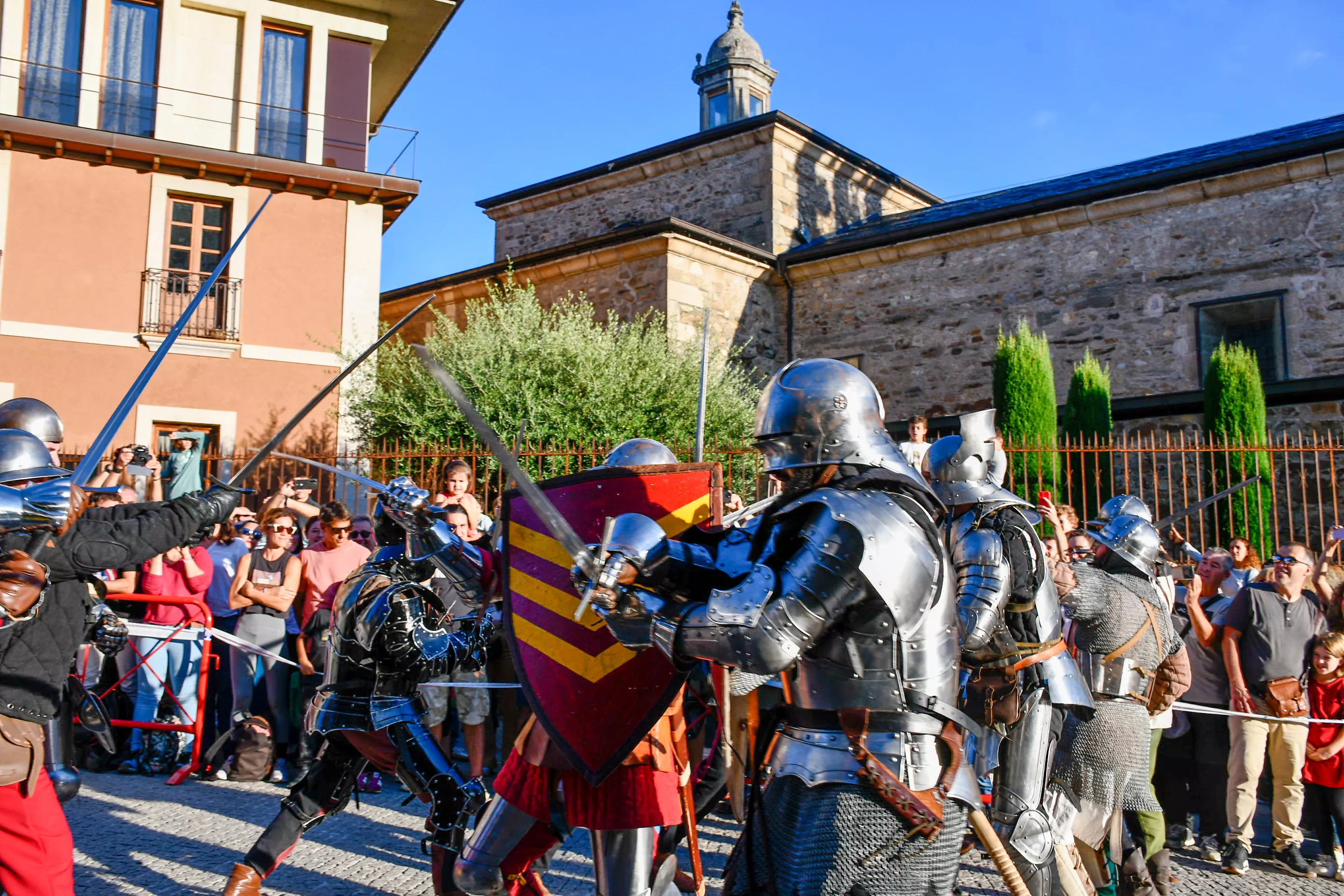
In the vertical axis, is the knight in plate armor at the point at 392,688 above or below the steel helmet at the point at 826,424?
below

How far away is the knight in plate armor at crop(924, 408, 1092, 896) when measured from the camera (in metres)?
3.45

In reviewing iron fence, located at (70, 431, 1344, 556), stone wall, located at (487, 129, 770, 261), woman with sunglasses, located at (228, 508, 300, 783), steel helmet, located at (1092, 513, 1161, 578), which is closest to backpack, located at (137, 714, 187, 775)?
woman with sunglasses, located at (228, 508, 300, 783)

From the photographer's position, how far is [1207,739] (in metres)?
5.66

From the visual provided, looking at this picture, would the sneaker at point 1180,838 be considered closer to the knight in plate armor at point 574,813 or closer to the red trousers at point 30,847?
the knight in plate armor at point 574,813

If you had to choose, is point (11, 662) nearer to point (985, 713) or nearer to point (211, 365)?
point (985, 713)

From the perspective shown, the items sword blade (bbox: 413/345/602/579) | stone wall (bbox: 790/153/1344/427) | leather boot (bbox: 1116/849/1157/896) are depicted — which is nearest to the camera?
sword blade (bbox: 413/345/602/579)

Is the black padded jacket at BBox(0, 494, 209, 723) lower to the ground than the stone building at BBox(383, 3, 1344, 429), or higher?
lower

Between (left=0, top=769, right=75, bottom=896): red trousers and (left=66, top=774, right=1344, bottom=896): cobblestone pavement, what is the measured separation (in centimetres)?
138

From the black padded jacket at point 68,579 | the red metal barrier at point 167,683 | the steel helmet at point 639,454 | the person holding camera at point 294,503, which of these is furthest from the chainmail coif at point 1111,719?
the red metal barrier at point 167,683

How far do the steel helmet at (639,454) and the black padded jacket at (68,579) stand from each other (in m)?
1.32

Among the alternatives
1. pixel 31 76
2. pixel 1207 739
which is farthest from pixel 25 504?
pixel 31 76

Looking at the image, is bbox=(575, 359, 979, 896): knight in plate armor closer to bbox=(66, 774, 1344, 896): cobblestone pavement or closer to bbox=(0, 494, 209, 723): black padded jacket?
bbox=(0, 494, 209, 723): black padded jacket

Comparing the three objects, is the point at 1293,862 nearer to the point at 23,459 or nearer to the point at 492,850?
the point at 492,850

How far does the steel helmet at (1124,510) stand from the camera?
443 centimetres
